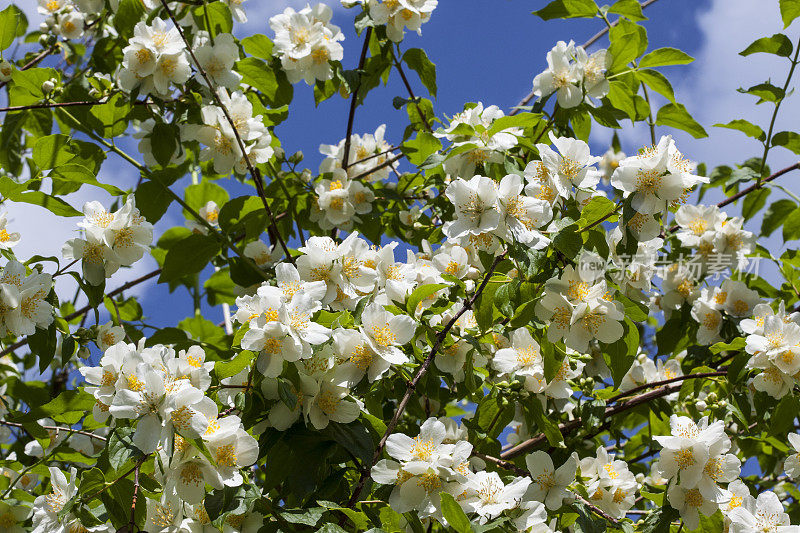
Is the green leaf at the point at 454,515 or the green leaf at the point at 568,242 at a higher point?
the green leaf at the point at 568,242

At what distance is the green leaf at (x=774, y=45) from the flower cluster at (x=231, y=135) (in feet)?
5.70

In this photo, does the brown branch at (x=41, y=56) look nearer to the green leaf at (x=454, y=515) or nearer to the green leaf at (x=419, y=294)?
the green leaf at (x=419, y=294)

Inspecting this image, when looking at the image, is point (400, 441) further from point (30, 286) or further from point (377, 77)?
point (377, 77)

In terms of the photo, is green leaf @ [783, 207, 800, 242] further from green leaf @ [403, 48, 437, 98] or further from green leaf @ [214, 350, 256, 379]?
green leaf @ [214, 350, 256, 379]

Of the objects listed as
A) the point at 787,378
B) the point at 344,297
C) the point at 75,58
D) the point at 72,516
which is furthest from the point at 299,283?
the point at 75,58

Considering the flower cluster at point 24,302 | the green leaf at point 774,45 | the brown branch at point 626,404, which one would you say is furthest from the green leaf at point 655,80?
the flower cluster at point 24,302

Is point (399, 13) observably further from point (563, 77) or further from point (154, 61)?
point (154, 61)

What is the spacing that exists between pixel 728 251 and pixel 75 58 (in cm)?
321

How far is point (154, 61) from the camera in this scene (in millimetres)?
2463

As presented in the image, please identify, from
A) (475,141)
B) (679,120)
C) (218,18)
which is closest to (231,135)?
(218,18)

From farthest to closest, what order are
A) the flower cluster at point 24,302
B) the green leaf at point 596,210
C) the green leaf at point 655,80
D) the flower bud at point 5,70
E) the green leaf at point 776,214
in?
the green leaf at point 776,214, the flower bud at point 5,70, the green leaf at point 655,80, the flower cluster at point 24,302, the green leaf at point 596,210

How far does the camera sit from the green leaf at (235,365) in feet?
5.45

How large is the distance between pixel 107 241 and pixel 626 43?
1734 millimetres

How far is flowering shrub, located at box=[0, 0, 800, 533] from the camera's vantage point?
66.7 inches
